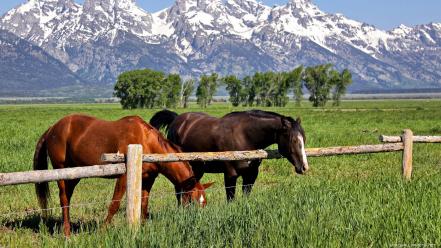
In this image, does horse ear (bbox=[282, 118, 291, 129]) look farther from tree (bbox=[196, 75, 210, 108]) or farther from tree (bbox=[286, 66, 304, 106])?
tree (bbox=[196, 75, 210, 108])

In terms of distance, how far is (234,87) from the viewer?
15088 centimetres

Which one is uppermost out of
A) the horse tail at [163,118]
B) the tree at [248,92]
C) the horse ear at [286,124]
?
the horse ear at [286,124]

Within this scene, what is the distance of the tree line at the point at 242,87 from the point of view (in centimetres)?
13562

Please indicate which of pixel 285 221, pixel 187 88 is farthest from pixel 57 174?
pixel 187 88

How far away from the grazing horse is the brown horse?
1.62m

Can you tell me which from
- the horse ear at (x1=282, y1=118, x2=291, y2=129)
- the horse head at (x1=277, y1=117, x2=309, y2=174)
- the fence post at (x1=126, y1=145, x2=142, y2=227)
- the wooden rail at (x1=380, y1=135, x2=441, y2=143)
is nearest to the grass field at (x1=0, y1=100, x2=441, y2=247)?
the fence post at (x1=126, y1=145, x2=142, y2=227)

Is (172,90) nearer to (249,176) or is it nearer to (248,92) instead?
(248,92)

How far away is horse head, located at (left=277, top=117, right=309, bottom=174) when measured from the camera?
10039 millimetres

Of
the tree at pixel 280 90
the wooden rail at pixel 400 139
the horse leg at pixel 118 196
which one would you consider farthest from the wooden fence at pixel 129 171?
the tree at pixel 280 90

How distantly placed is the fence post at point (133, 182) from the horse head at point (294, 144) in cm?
332

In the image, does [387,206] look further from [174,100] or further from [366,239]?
[174,100]

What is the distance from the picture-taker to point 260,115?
11273 millimetres

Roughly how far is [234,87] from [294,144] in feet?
463

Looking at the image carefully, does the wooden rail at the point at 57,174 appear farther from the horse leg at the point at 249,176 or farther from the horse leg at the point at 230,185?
the horse leg at the point at 249,176
